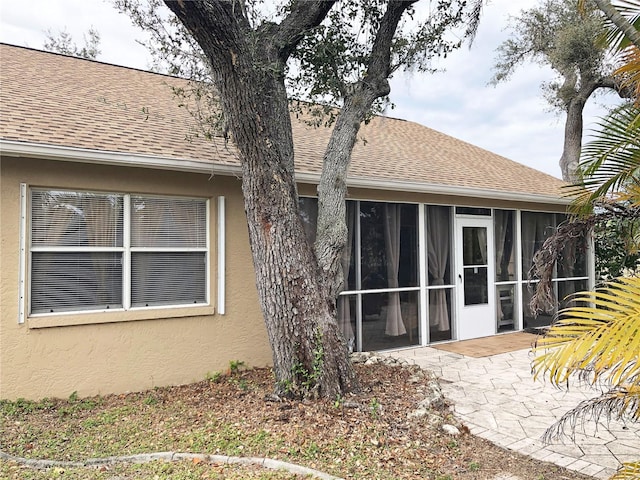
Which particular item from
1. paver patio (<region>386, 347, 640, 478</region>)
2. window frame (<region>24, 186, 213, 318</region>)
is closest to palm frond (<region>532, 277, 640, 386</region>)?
paver patio (<region>386, 347, 640, 478</region>)

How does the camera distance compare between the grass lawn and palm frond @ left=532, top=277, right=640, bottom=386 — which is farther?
the grass lawn

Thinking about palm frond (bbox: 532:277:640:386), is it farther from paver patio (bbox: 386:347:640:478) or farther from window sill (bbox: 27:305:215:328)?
window sill (bbox: 27:305:215:328)

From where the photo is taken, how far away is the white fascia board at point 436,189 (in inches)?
255

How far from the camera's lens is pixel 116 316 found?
5199 millimetres

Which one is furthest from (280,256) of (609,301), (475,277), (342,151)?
(475,277)

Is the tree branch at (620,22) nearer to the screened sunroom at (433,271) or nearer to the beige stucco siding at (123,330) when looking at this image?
the screened sunroom at (433,271)

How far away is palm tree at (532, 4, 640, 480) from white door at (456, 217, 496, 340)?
3.81 m

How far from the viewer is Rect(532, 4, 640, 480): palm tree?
2.03m

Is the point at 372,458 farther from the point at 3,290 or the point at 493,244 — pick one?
the point at 493,244

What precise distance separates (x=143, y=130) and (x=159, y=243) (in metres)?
1.61

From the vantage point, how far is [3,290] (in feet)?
15.2

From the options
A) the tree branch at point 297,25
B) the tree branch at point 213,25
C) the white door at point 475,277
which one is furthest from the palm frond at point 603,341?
the white door at point 475,277

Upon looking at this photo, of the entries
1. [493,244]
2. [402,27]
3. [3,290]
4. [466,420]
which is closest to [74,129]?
[3,290]

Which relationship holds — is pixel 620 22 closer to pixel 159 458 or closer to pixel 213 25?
pixel 213 25
